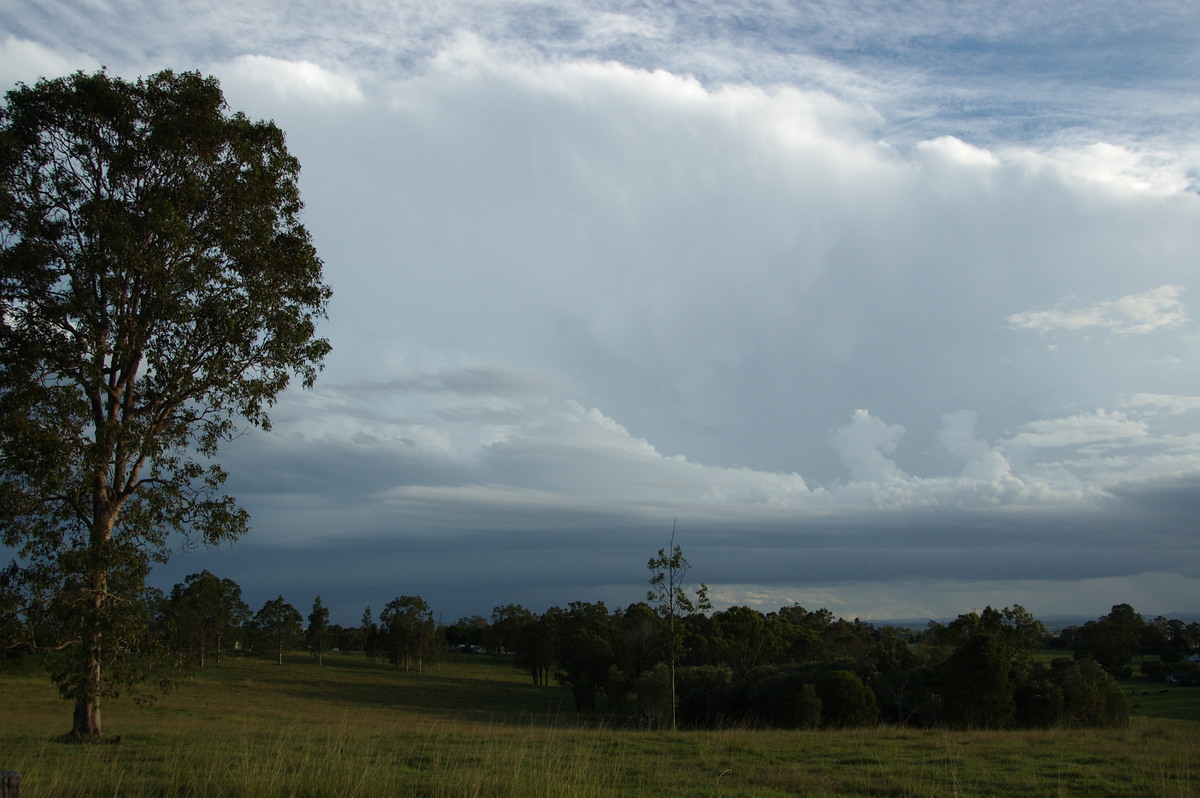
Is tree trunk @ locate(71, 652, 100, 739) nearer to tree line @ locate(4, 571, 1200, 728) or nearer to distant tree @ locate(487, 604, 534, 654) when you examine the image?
tree line @ locate(4, 571, 1200, 728)

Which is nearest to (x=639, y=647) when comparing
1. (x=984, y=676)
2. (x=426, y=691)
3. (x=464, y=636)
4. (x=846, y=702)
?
(x=426, y=691)

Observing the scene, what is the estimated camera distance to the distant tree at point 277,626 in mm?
91438

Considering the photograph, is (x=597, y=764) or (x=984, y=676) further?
(x=984, y=676)

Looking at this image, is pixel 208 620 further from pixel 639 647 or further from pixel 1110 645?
pixel 1110 645

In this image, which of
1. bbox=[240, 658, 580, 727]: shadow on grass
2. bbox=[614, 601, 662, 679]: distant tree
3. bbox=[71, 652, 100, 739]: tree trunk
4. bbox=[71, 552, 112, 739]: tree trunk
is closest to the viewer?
bbox=[71, 552, 112, 739]: tree trunk

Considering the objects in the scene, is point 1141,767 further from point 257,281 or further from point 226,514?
point 257,281

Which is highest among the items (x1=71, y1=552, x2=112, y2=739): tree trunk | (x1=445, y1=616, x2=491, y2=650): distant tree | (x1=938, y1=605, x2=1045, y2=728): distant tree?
(x1=71, y1=552, x2=112, y2=739): tree trunk

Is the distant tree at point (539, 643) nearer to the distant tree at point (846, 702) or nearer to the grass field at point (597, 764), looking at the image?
the distant tree at point (846, 702)

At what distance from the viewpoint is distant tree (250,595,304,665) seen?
91438mm

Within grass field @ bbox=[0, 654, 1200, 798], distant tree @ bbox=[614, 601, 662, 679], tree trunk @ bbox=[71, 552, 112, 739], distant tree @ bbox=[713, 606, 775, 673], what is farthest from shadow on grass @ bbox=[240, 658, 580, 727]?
tree trunk @ bbox=[71, 552, 112, 739]

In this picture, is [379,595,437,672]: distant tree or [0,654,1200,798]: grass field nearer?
[0,654,1200,798]: grass field

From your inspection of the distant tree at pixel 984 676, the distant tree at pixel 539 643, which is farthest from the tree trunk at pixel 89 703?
the distant tree at pixel 539 643

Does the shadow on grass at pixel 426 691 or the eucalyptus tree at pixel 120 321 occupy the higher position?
the eucalyptus tree at pixel 120 321

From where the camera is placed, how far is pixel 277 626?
300ft
